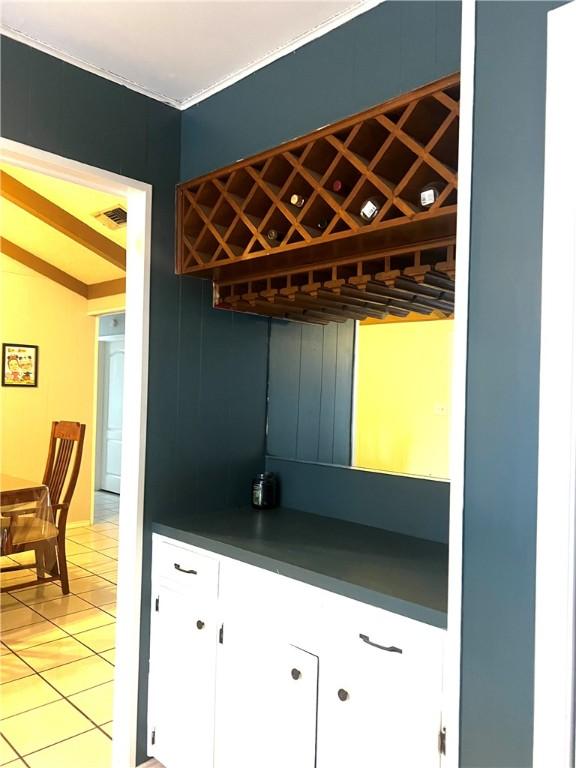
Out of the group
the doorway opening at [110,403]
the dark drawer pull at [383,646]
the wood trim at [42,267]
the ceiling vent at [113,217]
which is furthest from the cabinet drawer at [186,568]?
the doorway opening at [110,403]

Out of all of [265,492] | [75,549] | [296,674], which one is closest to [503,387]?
[296,674]

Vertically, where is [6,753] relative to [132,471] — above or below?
below

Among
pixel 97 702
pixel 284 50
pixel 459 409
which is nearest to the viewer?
pixel 459 409

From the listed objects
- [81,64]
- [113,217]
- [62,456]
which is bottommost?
[62,456]

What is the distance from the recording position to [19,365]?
18.0ft

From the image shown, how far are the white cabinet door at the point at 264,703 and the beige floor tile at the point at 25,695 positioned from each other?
1.17 m

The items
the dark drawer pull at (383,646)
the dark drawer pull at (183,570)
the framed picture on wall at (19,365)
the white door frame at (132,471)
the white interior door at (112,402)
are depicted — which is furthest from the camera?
the white interior door at (112,402)

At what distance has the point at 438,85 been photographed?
1406 millimetres

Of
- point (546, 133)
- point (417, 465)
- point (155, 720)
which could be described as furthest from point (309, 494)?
point (546, 133)

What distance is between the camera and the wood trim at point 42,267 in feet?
17.3

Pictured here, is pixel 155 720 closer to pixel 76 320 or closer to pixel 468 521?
pixel 468 521

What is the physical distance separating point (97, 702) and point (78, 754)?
38cm

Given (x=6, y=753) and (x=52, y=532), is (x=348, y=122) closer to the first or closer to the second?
(x=6, y=753)

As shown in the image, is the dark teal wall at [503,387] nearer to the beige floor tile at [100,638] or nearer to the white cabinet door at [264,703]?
the white cabinet door at [264,703]
